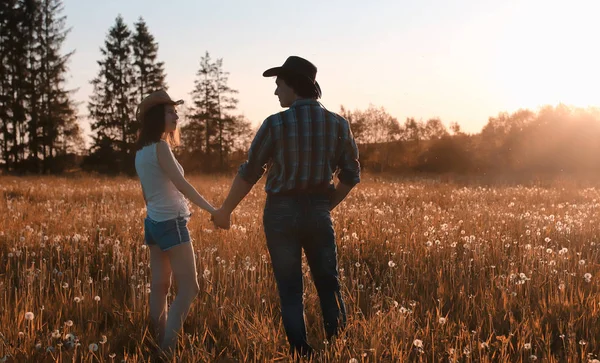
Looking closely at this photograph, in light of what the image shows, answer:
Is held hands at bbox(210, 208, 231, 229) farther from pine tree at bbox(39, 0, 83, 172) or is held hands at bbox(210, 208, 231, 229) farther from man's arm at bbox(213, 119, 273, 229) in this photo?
pine tree at bbox(39, 0, 83, 172)

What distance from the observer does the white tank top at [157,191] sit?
154 inches

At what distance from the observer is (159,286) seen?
4117 mm

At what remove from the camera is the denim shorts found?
387 centimetres

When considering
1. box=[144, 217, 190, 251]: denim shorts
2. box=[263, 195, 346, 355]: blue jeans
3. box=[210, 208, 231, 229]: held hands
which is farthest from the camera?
box=[210, 208, 231, 229]: held hands

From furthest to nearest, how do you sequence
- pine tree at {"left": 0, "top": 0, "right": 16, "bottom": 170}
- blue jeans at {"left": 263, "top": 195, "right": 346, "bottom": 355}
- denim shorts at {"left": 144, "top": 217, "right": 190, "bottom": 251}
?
pine tree at {"left": 0, "top": 0, "right": 16, "bottom": 170} < denim shorts at {"left": 144, "top": 217, "right": 190, "bottom": 251} < blue jeans at {"left": 263, "top": 195, "right": 346, "bottom": 355}

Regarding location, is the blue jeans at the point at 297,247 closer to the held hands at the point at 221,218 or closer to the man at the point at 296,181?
the man at the point at 296,181

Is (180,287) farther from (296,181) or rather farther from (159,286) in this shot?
(296,181)

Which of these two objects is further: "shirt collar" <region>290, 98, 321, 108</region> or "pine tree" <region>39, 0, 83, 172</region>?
"pine tree" <region>39, 0, 83, 172</region>

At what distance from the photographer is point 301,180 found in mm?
3689

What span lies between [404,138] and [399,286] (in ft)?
178

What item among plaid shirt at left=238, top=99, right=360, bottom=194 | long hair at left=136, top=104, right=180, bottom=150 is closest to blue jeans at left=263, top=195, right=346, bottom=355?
plaid shirt at left=238, top=99, right=360, bottom=194

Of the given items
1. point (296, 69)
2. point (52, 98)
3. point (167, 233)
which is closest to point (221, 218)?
point (167, 233)

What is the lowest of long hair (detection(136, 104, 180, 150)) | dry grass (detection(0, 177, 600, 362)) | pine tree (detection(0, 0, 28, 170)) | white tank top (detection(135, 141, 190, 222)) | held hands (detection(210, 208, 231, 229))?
dry grass (detection(0, 177, 600, 362))

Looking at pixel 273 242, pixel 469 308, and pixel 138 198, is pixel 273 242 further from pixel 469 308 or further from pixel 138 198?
pixel 138 198
